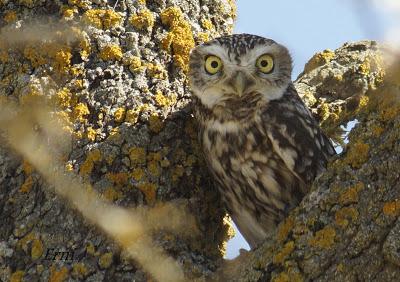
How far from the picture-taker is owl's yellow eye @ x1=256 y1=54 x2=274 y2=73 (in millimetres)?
3688

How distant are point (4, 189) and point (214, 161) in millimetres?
941

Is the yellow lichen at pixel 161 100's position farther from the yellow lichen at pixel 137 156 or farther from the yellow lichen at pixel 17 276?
the yellow lichen at pixel 17 276

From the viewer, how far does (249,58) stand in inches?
143

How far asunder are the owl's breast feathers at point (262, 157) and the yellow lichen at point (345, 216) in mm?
1063

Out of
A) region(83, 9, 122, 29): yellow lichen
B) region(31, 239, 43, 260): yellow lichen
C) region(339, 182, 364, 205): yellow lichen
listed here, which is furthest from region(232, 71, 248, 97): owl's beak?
region(339, 182, 364, 205): yellow lichen

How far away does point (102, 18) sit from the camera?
3264 millimetres

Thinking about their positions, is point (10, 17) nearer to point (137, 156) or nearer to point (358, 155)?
point (137, 156)

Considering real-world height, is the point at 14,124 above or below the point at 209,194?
above

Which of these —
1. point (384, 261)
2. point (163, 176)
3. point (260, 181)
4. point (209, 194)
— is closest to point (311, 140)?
point (260, 181)

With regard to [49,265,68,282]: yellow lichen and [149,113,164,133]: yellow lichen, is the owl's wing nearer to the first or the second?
[149,113,164,133]: yellow lichen

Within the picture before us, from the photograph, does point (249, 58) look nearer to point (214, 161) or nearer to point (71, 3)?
point (214, 161)

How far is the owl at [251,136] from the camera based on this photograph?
11.1 feet

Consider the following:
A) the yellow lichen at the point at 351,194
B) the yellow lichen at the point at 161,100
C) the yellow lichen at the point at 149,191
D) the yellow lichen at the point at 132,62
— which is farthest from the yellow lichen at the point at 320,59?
the yellow lichen at the point at 351,194

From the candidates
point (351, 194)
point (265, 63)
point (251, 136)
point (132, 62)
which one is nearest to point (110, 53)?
point (132, 62)
